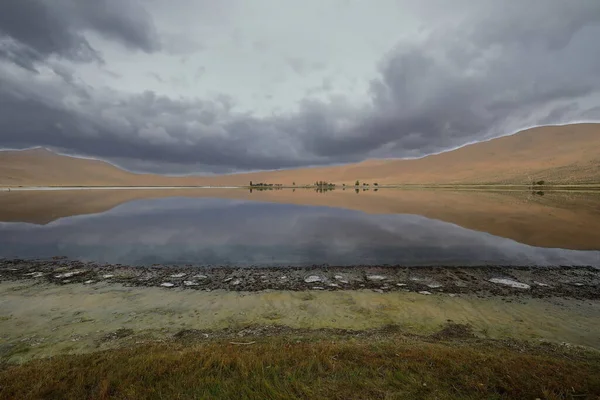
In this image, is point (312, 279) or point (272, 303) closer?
point (272, 303)

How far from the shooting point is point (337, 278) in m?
11.8

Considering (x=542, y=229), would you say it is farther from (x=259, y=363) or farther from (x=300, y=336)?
(x=259, y=363)

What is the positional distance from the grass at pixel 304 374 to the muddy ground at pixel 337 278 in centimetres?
508

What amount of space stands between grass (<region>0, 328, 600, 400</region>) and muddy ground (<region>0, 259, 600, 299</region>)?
16.7 feet

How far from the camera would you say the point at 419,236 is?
20.7 m

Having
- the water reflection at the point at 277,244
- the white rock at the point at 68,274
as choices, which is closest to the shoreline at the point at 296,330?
the white rock at the point at 68,274

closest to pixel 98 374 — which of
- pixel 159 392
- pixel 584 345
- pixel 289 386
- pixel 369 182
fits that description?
pixel 159 392

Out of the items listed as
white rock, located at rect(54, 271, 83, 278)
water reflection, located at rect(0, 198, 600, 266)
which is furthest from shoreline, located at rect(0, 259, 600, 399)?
water reflection, located at rect(0, 198, 600, 266)

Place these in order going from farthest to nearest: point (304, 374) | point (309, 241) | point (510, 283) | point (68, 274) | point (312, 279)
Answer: point (309, 241) → point (68, 274) → point (312, 279) → point (510, 283) → point (304, 374)

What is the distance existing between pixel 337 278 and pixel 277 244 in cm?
754

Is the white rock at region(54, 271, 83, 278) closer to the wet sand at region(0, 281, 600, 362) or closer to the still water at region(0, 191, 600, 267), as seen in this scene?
the wet sand at region(0, 281, 600, 362)

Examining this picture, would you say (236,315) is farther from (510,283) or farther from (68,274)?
(510,283)

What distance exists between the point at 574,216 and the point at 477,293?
91.9 feet

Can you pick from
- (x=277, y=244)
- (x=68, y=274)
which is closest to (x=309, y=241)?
(x=277, y=244)
